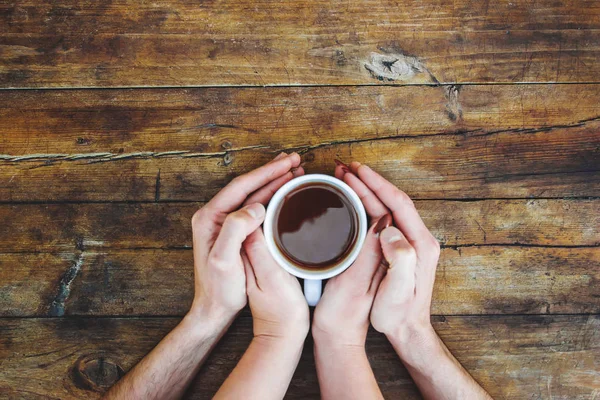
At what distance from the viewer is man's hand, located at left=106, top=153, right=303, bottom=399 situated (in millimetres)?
1048

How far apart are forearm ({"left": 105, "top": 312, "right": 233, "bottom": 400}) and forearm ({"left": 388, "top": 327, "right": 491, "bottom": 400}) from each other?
440 millimetres

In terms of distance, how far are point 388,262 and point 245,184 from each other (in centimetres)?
37

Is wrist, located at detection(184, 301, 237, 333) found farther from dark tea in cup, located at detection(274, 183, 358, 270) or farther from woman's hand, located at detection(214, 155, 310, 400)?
dark tea in cup, located at detection(274, 183, 358, 270)

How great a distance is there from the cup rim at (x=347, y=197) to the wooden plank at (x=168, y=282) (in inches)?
10.9

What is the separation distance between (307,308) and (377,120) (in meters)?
0.50

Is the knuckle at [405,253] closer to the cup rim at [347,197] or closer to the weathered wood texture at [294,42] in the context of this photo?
the cup rim at [347,197]

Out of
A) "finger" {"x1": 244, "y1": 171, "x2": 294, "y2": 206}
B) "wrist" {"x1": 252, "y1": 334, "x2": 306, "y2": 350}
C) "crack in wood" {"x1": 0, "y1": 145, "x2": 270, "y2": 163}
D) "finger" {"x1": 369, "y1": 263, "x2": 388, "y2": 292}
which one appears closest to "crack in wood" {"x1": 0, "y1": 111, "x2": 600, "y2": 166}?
"crack in wood" {"x1": 0, "y1": 145, "x2": 270, "y2": 163}

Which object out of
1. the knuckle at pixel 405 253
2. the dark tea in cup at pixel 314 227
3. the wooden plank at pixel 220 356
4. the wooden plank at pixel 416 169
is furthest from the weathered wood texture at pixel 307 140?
the wooden plank at pixel 220 356

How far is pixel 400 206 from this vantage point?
1.05m

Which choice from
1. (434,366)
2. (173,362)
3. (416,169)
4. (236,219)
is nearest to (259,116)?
(236,219)

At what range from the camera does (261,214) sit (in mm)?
994

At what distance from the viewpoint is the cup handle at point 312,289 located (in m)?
1.01

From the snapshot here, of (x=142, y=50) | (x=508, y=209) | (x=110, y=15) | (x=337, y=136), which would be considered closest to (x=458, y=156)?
(x=508, y=209)

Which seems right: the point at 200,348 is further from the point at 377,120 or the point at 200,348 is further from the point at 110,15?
the point at 110,15
